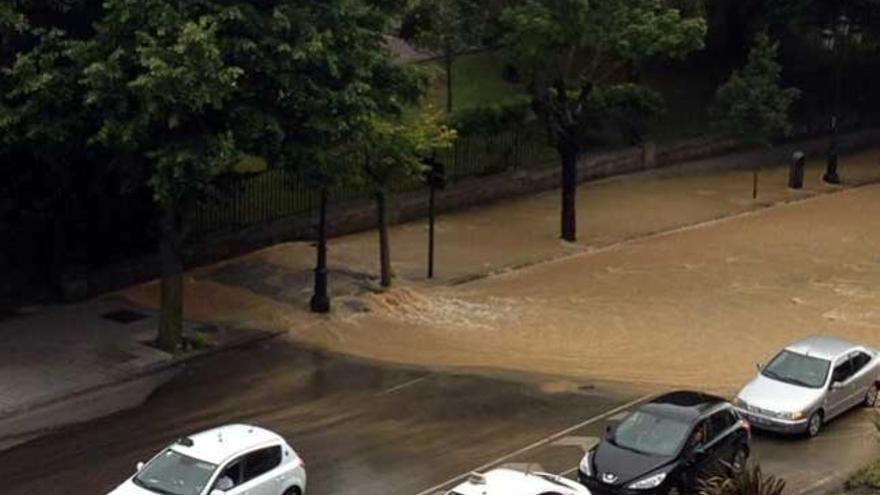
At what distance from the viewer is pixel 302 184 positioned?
30703mm

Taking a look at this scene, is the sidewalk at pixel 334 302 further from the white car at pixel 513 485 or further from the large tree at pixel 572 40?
the white car at pixel 513 485

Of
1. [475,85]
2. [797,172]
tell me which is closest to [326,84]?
[797,172]

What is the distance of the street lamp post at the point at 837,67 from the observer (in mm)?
50125

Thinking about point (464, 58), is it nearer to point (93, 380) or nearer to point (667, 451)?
point (93, 380)

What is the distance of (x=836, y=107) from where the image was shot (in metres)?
51.2

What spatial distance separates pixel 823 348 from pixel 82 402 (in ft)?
45.3

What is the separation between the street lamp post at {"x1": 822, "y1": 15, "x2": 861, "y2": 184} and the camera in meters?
50.1

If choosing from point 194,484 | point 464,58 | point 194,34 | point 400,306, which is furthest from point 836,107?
point 194,484

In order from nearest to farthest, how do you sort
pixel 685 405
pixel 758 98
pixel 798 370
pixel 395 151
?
pixel 685 405, pixel 798 370, pixel 395 151, pixel 758 98

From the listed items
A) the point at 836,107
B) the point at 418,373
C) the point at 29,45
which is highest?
the point at 29,45

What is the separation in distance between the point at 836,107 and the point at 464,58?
15.5 m

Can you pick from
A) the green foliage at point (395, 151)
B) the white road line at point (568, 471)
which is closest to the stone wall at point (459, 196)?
the green foliage at point (395, 151)

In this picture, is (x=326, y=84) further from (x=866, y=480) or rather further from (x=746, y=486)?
(x=866, y=480)

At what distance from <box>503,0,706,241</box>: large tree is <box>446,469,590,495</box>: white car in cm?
1968
